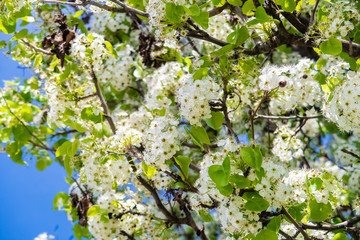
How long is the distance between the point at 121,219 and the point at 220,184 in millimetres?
2040

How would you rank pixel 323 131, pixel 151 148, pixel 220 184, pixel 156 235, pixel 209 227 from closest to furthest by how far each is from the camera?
pixel 220 184, pixel 151 148, pixel 156 235, pixel 323 131, pixel 209 227

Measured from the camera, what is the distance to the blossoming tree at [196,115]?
2830mm

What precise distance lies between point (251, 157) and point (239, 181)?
7.1 inches

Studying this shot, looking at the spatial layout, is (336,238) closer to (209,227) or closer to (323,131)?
(323,131)

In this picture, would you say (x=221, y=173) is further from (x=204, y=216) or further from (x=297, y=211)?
(x=297, y=211)

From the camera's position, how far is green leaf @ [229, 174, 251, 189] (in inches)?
103

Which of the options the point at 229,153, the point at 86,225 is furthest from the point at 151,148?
the point at 86,225

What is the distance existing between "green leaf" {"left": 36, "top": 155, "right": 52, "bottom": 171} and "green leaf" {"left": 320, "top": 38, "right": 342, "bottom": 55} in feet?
12.1

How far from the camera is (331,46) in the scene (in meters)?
3.09

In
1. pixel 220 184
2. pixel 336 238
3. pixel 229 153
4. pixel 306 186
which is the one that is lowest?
→ pixel 336 238

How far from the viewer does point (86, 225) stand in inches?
181

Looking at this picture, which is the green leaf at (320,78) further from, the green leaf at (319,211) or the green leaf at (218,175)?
the green leaf at (218,175)

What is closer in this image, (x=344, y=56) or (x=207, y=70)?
(x=207, y=70)

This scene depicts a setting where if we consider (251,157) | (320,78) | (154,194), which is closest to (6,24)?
(154,194)
